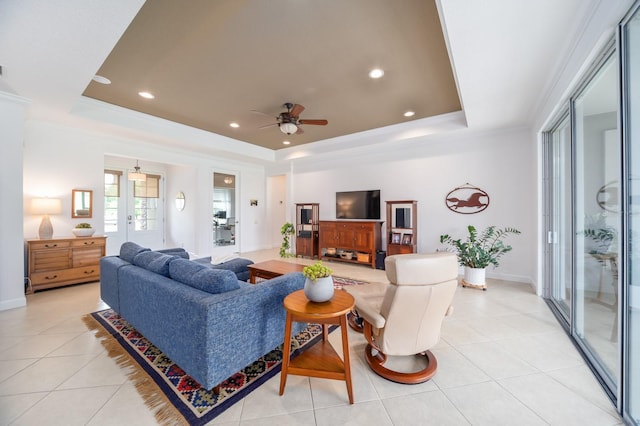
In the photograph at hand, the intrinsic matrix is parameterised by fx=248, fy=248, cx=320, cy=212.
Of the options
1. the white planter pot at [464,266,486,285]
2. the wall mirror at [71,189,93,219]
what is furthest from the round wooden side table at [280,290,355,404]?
the wall mirror at [71,189,93,219]

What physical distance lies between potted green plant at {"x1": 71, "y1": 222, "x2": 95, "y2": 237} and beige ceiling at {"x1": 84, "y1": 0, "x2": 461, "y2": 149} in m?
2.17

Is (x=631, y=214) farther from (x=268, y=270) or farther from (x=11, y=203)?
(x=11, y=203)

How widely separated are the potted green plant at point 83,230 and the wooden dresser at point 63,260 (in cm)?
10

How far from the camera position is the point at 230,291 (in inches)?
70.5

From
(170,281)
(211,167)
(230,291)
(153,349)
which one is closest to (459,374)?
(230,291)

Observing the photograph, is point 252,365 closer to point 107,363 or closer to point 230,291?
point 230,291

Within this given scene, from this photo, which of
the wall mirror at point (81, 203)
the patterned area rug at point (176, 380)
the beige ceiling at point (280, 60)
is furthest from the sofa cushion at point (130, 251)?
the wall mirror at point (81, 203)

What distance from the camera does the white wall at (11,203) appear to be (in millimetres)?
3160

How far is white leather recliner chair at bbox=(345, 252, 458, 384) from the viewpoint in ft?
5.55

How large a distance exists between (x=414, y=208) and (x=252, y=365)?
4.27 m

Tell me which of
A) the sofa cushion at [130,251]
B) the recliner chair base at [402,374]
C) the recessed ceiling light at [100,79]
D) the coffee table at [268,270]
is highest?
the recessed ceiling light at [100,79]

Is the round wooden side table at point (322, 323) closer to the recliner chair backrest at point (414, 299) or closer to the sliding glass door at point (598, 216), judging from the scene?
the recliner chair backrest at point (414, 299)

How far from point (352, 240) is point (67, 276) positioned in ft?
17.0

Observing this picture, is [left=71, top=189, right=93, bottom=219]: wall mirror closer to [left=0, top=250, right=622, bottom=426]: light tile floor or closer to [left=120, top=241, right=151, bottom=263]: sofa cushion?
[left=0, top=250, right=622, bottom=426]: light tile floor
